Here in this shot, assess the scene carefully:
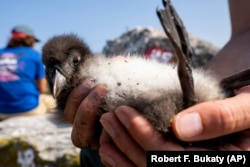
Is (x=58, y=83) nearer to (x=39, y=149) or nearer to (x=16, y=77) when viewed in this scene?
(x=39, y=149)

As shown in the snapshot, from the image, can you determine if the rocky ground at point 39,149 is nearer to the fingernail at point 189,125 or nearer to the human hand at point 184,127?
the human hand at point 184,127

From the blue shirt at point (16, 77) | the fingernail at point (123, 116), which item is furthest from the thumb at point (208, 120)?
the blue shirt at point (16, 77)

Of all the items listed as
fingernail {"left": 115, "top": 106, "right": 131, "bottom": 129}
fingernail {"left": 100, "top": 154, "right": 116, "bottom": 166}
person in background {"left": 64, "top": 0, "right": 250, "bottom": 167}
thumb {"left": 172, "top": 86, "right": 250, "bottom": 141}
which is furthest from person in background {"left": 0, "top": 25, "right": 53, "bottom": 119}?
thumb {"left": 172, "top": 86, "right": 250, "bottom": 141}

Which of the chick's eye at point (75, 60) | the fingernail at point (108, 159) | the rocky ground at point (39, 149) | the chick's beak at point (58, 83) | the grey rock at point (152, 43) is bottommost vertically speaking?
the rocky ground at point (39, 149)

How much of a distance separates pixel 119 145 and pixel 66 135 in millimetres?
1777

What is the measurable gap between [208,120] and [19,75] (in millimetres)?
3938

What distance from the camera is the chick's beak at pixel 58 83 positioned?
185 cm

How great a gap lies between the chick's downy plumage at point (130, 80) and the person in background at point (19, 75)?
3.02 m

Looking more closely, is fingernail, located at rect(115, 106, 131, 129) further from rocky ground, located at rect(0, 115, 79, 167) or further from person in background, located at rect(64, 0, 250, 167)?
rocky ground, located at rect(0, 115, 79, 167)

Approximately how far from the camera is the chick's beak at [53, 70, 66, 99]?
185 centimetres

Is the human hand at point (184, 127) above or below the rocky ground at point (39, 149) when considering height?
above

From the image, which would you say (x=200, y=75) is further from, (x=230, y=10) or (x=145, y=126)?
(x=230, y=10)

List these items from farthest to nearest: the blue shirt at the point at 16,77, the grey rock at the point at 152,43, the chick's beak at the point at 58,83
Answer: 1. the grey rock at the point at 152,43
2. the blue shirt at the point at 16,77
3. the chick's beak at the point at 58,83

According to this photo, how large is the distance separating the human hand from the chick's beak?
1.50ft
